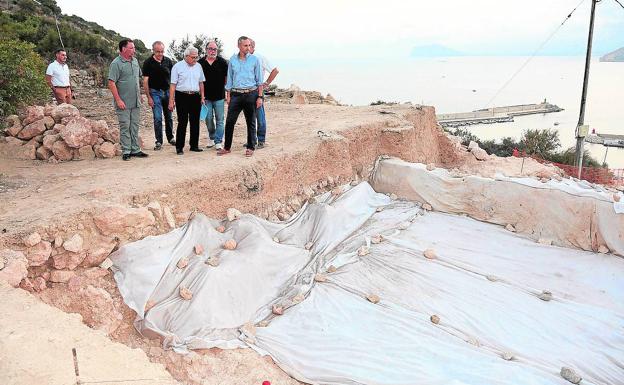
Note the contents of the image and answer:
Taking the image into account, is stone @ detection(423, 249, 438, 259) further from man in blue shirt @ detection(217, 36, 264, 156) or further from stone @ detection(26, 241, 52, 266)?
stone @ detection(26, 241, 52, 266)

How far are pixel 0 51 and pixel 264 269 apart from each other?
18.0 ft

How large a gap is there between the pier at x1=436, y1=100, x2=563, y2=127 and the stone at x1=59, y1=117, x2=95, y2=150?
24574 mm

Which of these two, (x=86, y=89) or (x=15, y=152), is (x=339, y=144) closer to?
(x=15, y=152)

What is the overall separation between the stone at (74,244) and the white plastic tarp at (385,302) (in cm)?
41

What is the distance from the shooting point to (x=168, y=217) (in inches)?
211

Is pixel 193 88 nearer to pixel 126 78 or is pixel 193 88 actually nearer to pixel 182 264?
pixel 126 78

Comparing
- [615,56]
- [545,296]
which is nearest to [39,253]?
[545,296]

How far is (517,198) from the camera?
23.7 feet

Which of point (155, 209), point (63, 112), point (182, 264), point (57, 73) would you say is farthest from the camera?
point (57, 73)

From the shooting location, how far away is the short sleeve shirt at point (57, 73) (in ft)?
26.2

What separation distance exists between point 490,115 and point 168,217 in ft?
102

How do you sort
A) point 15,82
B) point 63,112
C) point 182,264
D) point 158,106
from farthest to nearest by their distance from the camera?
1. point 158,106
2. point 15,82
3. point 63,112
4. point 182,264

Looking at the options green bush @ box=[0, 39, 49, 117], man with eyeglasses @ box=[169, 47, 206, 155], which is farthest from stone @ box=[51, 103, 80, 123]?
man with eyeglasses @ box=[169, 47, 206, 155]

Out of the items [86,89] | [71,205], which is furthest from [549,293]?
[86,89]
